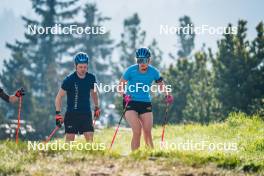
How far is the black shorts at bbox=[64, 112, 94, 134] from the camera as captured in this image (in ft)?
40.1

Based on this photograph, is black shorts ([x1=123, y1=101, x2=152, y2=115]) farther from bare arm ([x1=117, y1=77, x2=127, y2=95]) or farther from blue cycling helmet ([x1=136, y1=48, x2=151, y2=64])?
blue cycling helmet ([x1=136, y1=48, x2=151, y2=64])

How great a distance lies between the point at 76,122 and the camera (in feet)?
40.1

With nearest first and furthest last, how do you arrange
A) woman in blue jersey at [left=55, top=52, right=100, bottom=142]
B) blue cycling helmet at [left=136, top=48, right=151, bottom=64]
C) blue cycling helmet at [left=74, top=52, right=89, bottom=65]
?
blue cycling helmet at [left=136, top=48, right=151, bottom=64]
blue cycling helmet at [left=74, top=52, right=89, bottom=65]
woman in blue jersey at [left=55, top=52, right=100, bottom=142]

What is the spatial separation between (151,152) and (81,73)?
298cm

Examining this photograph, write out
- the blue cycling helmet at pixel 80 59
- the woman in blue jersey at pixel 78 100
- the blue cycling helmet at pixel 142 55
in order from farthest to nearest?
the woman in blue jersey at pixel 78 100 → the blue cycling helmet at pixel 80 59 → the blue cycling helmet at pixel 142 55

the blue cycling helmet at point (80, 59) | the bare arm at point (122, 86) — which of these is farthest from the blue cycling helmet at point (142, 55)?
the blue cycling helmet at point (80, 59)

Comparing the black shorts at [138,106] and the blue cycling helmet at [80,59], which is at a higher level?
the blue cycling helmet at [80,59]

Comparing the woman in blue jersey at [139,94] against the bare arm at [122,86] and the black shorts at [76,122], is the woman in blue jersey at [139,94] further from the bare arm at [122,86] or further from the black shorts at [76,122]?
the black shorts at [76,122]

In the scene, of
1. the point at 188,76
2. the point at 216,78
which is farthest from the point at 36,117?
the point at 216,78

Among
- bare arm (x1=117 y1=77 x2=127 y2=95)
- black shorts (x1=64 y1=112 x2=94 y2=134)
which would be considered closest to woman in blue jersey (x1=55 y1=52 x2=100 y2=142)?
black shorts (x1=64 y1=112 x2=94 y2=134)

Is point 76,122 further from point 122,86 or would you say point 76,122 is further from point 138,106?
point 138,106

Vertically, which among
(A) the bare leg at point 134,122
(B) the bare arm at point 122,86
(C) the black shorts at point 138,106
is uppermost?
(B) the bare arm at point 122,86

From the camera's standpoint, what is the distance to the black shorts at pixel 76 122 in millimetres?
12227

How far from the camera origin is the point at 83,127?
12281 millimetres
